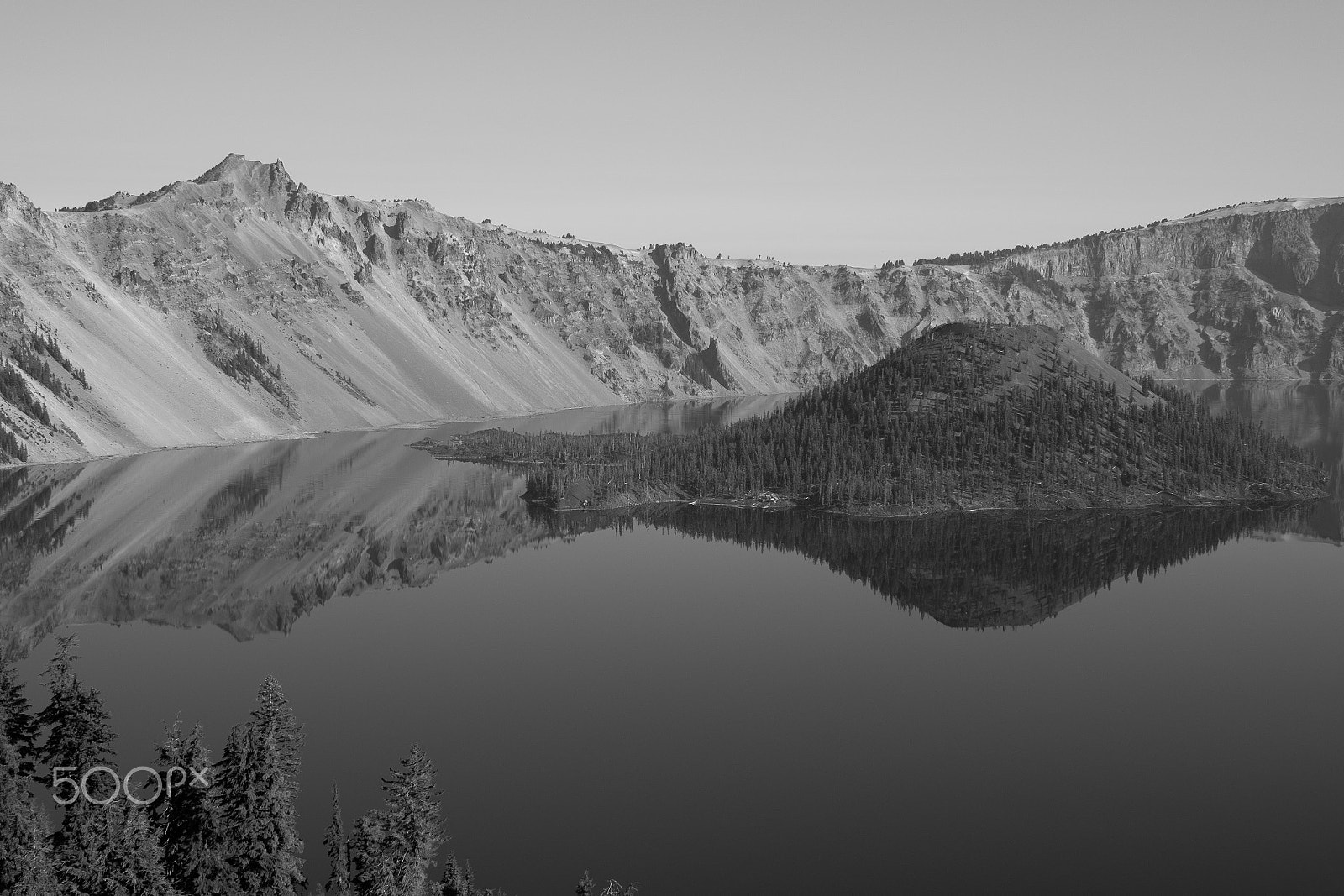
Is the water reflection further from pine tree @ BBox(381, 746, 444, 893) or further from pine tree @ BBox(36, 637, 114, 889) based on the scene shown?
pine tree @ BBox(381, 746, 444, 893)

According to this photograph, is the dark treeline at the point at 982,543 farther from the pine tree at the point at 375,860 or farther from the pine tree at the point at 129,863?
the pine tree at the point at 129,863

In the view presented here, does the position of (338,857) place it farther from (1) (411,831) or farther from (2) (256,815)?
(1) (411,831)

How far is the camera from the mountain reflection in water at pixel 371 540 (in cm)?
9488

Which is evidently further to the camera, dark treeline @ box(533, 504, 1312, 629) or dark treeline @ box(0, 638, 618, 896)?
dark treeline @ box(533, 504, 1312, 629)

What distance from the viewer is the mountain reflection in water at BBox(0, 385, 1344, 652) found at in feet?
311

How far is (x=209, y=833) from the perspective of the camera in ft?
128

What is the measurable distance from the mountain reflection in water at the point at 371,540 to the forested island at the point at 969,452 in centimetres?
643

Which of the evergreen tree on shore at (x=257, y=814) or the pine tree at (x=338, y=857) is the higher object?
the evergreen tree on shore at (x=257, y=814)

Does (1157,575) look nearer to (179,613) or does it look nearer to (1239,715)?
(1239,715)

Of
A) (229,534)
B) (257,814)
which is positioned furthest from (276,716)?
(229,534)

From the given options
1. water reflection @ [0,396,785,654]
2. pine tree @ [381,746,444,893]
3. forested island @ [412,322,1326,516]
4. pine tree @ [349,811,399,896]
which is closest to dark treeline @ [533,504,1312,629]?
forested island @ [412,322,1326,516]

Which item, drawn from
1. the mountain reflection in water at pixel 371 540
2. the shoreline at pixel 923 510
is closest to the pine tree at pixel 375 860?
the mountain reflection in water at pixel 371 540

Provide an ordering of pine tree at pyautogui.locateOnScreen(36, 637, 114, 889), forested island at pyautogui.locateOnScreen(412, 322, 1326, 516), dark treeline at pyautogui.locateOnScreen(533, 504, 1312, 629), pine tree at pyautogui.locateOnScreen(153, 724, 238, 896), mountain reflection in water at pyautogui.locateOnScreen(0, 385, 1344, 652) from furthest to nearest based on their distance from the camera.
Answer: forested island at pyautogui.locateOnScreen(412, 322, 1326, 516)
dark treeline at pyautogui.locateOnScreen(533, 504, 1312, 629)
mountain reflection in water at pyautogui.locateOnScreen(0, 385, 1344, 652)
pine tree at pyautogui.locateOnScreen(36, 637, 114, 889)
pine tree at pyautogui.locateOnScreen(153, 724, 238, 896)

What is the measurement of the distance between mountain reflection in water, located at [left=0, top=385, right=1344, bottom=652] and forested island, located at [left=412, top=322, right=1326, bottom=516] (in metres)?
6.43
